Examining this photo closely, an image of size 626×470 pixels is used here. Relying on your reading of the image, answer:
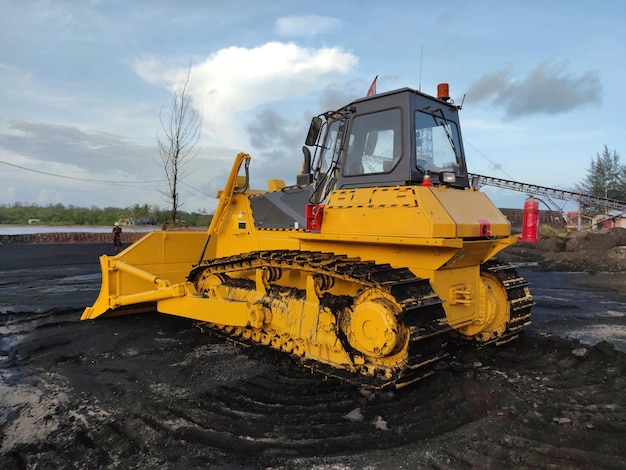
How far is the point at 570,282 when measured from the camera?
1230 centimetres

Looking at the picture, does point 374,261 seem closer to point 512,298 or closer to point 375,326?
point 375,326

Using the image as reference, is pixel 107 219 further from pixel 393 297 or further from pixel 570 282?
pixel 393 297

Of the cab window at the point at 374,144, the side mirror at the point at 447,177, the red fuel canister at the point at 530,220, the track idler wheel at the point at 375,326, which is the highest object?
the cab window at the point at 374,144

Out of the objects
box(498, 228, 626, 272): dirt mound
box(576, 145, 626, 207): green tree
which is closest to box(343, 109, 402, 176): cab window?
box(498, 228, 626, 272): dirt mound

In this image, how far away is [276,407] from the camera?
4.01 meters

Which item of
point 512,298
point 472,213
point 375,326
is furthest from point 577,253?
point 375,326

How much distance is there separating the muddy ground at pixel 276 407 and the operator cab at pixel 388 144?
2.20 meters

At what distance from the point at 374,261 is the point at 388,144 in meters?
1.29

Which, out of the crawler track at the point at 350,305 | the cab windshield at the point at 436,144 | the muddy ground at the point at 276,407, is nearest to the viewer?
the muddy ground at the point at 276,407

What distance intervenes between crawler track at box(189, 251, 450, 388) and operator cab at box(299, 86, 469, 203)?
959 millimetres

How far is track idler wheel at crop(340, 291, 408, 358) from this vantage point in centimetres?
373

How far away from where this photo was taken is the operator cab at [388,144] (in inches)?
179

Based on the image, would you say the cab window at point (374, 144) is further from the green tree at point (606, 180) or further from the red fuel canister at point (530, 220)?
the green tree at point (606, 180)

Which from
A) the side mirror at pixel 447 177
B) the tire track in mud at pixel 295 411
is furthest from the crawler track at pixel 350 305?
the side mirror at pixel 447 177
